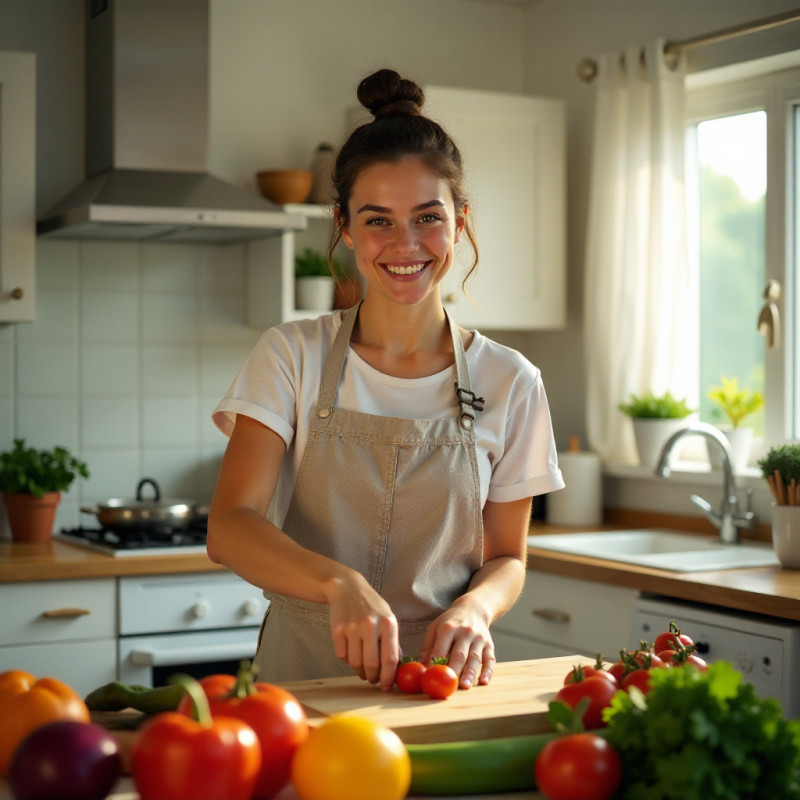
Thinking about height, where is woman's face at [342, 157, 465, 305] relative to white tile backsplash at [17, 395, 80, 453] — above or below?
above

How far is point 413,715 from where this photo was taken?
4.26ft

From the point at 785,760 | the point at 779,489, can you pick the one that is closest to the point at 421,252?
the point at 785,760

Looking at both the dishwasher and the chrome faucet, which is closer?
the dishwasher

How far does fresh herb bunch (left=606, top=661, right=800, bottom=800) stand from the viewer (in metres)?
1.00

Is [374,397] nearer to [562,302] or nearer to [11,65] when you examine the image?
[11,65]

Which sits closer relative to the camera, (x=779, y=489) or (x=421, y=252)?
(x=421, y=252)

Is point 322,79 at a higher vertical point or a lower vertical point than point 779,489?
higher

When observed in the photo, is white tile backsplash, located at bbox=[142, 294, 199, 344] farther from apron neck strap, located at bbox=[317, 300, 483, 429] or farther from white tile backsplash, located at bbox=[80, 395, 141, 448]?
apron neck strap, located at bbox=[317, 300, 483, 429]

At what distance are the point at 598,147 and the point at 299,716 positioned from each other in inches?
112

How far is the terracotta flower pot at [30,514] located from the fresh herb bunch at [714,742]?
8.15 feet

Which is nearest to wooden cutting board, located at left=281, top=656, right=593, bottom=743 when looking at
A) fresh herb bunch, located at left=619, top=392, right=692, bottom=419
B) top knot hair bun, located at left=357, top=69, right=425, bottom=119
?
top knot hair bun, located at left=357, top=69, right=425, bottom=119

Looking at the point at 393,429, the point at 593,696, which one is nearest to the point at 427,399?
the point at 393,429

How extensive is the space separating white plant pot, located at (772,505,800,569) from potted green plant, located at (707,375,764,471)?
1.38 feet

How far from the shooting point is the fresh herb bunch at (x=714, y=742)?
3.28 ft
